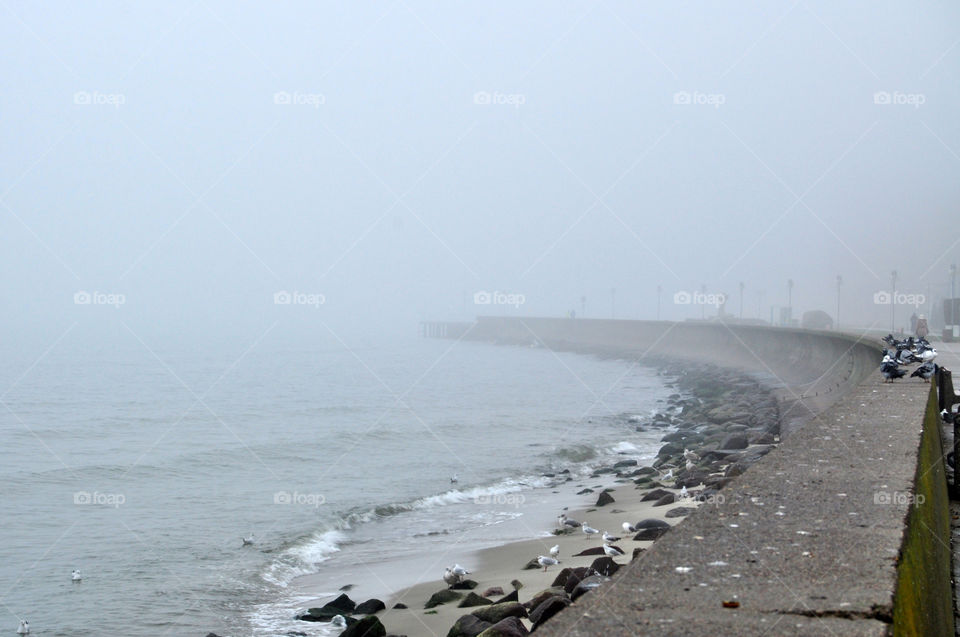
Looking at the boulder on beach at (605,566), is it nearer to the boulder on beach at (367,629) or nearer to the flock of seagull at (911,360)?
the boulder on beach at (367,629)

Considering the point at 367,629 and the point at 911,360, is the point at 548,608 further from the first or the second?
the point at 911,360

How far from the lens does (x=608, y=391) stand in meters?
44.0

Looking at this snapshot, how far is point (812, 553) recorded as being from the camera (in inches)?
128

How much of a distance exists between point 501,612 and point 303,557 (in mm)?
5716

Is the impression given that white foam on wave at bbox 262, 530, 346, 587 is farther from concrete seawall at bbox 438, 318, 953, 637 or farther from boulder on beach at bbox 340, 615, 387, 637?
concrete seawall at bbox 438, 318, 953, 637

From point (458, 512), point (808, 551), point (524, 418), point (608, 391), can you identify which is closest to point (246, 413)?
point (524, 418)

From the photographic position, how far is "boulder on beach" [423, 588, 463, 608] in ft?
29.8

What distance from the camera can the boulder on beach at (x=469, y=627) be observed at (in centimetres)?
720

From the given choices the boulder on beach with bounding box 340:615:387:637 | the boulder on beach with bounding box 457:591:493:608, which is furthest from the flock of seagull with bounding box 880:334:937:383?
the boulder on beach with bounding box 340:615:387:637

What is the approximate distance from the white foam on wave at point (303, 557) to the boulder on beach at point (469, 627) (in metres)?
4.32

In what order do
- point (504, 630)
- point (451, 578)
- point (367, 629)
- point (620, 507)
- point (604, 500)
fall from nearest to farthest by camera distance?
point (504, 630) → point (367, 629) → point (451, 578) → point (620, 507) → point (604, 500)

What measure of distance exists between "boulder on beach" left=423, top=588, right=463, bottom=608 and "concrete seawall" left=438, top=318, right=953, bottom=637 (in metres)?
3.92

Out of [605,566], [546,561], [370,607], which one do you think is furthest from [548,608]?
[546,561]

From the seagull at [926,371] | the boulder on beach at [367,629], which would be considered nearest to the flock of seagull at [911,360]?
the seagull at [926,371]
